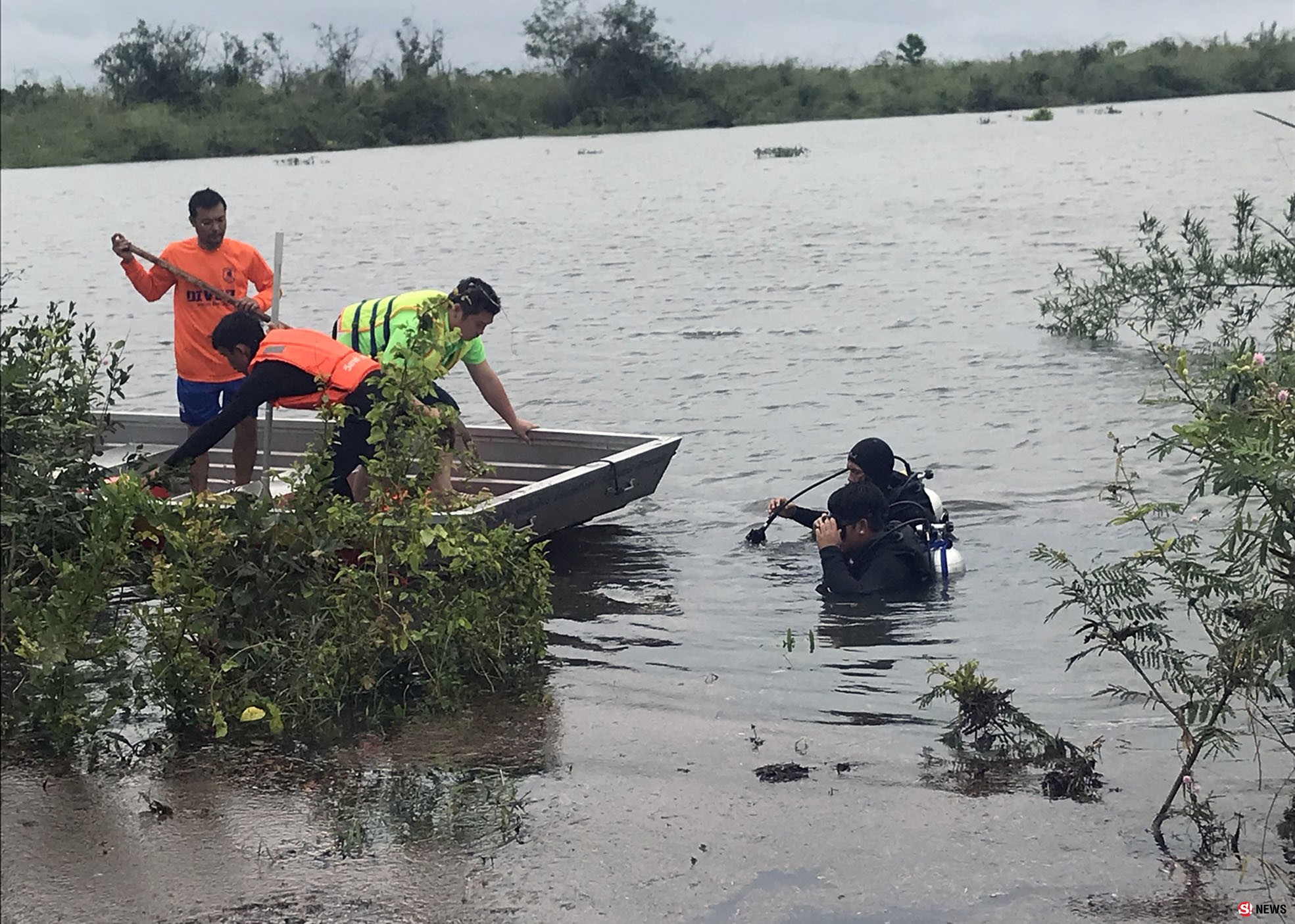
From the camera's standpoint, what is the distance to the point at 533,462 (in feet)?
32.6

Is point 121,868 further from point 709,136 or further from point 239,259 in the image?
point 709,136

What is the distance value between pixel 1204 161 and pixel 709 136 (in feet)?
91.0

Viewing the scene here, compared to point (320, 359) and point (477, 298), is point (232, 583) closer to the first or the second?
point (320, 359)

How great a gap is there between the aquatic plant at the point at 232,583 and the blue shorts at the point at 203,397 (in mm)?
2672

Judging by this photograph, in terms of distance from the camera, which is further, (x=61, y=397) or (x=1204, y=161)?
(x=1204, y=161)

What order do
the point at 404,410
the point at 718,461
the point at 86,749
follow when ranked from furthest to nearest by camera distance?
the point at 718,461
the point at 404,410
the point at 86,749

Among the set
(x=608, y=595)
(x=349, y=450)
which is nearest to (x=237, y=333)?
(x=349, y=450)

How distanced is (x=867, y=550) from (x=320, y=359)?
305 centimetres

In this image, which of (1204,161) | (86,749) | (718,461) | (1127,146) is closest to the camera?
(86,749)

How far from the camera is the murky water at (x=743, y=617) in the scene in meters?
4.88

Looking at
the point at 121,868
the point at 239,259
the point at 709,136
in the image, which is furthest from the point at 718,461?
the point at 709,136

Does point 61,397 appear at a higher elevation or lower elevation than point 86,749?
higher

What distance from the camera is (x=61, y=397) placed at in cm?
600

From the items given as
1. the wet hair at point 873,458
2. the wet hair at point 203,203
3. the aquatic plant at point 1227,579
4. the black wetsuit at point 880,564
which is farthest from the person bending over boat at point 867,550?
the wet hair at point 203,203
